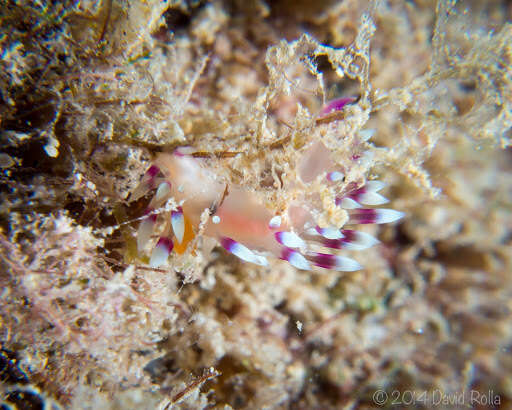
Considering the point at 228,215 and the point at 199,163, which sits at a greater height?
the point at 199,163

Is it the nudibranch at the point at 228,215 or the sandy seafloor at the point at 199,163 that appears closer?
the sandy seafloor at the point at 199,163

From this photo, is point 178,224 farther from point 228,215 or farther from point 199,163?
point 199,163

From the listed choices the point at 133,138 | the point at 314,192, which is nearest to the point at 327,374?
the point at 314,192

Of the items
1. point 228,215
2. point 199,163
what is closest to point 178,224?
point 228,215

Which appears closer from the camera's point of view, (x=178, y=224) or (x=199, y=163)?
(x=178, y=224)

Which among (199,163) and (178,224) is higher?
(199,163)
